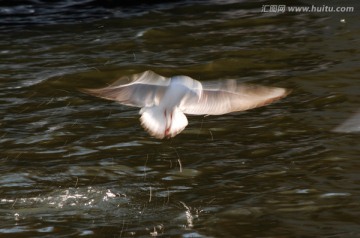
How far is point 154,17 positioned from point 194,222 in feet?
14.9

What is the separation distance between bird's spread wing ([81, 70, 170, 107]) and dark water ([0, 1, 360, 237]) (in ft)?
1.56

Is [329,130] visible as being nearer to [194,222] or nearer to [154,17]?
[194,222]

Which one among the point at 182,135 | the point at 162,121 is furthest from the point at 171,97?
the point at 182,135

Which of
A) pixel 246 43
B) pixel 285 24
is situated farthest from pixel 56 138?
pixel 285 24

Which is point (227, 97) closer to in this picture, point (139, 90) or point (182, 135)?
point (139, 90)

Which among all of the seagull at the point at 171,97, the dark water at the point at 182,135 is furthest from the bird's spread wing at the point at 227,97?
the dark water at the point at 182,135

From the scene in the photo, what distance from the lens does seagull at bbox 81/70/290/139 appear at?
3234 millimetres

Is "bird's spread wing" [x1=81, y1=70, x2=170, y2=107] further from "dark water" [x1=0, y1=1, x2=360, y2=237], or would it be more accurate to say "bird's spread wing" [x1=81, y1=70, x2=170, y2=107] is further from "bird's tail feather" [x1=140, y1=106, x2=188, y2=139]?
"dark water" [x1=0, y1=1, x2=360, y2=237]

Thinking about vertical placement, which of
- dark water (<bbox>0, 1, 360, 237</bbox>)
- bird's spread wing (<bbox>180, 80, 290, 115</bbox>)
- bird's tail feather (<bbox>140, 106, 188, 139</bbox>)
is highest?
bird's spread wing (<bbox>180, 80, 290, 115</bbox>)

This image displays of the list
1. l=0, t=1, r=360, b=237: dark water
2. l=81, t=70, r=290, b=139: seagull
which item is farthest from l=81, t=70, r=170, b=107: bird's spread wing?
l=0, t=1, r=360, b=237: dark water

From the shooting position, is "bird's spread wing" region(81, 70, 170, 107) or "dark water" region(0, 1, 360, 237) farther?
"dark water" region(0, 1, 360, 237)

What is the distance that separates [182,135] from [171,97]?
1623 millimetres

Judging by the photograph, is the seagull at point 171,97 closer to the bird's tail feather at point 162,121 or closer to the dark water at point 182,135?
the bird's tail feather at point 162,121

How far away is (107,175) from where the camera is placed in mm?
4254
